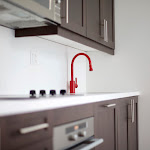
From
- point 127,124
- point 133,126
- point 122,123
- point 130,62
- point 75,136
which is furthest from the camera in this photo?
point 130,62

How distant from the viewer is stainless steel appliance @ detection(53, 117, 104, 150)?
1.34 meters

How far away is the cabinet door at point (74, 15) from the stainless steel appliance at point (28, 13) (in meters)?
0.12

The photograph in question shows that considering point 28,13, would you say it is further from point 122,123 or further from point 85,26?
point 122,123

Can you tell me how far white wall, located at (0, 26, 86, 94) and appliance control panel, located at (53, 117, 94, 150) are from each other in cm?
61

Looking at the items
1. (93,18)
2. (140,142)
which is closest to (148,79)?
Answer: (140,142)

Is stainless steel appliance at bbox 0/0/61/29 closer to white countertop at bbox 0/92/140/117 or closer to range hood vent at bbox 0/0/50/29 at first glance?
range hood vent at bbox 0/0/50/29

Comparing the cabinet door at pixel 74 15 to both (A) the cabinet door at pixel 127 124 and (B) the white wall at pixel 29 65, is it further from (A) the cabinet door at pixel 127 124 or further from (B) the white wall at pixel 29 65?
(A) the cabinet door at pixel 127 124

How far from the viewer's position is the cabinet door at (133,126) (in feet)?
8.82

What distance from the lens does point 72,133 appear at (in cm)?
147

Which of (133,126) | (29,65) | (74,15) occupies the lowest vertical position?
(133,126)

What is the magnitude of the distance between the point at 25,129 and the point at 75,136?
481mm

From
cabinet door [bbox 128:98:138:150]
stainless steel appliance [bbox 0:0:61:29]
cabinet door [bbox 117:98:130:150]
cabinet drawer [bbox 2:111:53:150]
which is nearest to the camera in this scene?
cabinet drawer [bbox 2:111:53:150]

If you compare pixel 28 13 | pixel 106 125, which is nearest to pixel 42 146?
pixel 28 13

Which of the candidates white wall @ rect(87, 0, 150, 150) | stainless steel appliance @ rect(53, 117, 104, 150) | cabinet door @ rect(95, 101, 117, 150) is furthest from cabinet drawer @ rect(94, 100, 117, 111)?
white wall @ rect(87, 0, 150, 150)
